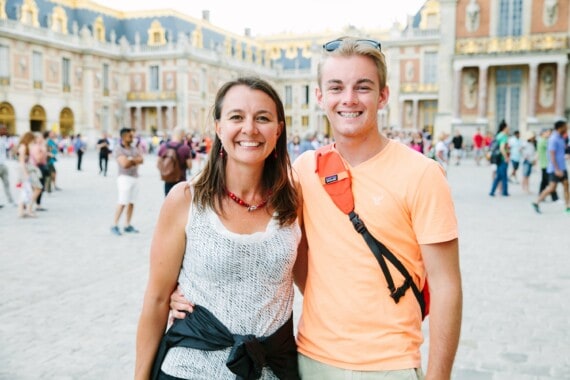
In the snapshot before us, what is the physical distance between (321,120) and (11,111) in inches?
1249

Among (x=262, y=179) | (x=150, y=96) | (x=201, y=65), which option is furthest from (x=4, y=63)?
(x=262, y=179)

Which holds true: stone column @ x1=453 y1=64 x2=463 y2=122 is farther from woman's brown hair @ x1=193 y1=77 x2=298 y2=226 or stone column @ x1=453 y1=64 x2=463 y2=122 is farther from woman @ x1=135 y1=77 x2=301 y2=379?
woman @ x1=135 y1=77 x2=301 y2=379

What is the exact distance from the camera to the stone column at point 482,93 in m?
34.8

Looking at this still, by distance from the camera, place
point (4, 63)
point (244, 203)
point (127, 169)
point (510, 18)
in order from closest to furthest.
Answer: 1. point (244, 203)
2. point (127, 169)
3. point (510, 18)
4. point (4, 63)

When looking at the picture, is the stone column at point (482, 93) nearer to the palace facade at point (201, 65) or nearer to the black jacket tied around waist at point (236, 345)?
the palace facade at point (201, 65)

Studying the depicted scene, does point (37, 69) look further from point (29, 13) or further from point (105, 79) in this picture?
point (105, 79)

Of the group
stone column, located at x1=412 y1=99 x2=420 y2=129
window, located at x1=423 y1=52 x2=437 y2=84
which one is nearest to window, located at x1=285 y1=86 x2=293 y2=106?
stone column, located at x1=412 y1=99 x2=420 y2=129

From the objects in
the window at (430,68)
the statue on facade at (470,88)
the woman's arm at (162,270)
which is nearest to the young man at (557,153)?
the woman's arm at (162,270)

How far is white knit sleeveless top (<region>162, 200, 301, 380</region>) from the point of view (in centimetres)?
200

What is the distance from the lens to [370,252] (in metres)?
1.92

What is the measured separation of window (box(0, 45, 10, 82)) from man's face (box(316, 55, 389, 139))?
4054 centimetres

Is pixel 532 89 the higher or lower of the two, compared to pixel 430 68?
lower

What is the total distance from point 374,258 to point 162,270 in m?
0.75

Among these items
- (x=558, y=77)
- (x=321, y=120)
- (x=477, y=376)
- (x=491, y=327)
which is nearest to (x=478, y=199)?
(x=491, y=327)
